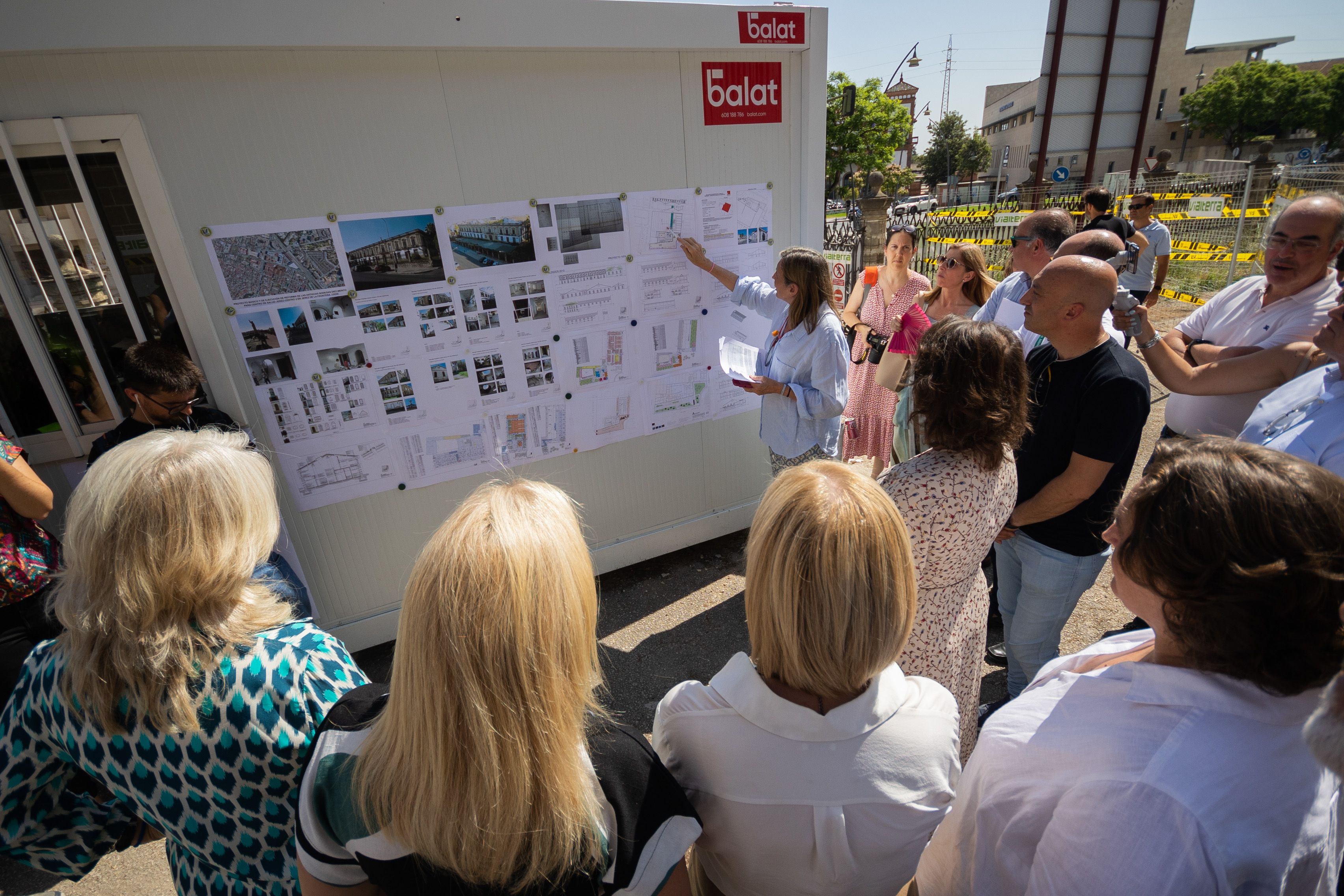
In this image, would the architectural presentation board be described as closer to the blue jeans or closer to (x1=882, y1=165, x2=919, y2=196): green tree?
the blue jeans

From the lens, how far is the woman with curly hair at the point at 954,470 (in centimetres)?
178

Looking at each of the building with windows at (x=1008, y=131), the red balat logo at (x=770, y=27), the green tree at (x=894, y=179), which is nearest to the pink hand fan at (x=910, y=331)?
the red balat logo at (x=770, y=27)

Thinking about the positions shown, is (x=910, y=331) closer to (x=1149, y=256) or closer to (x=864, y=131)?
(x=1149, y=256)

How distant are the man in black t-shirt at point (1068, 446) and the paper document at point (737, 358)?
144 cm

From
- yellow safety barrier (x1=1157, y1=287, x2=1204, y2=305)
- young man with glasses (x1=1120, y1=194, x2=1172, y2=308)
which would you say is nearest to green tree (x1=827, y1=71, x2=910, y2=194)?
yellow safety barrier (x1=1157, y1=287, x2=1204, y2=305)

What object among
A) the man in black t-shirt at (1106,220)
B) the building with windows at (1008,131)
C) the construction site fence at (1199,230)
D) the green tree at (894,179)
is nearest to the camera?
the man in black t-shirt at (1106,220)

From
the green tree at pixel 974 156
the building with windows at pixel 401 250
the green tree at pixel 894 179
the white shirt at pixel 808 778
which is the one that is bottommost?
the white shirt at pixel 808 778

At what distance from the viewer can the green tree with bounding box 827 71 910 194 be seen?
97.6 feet

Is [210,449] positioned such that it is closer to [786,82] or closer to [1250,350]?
[786,82]

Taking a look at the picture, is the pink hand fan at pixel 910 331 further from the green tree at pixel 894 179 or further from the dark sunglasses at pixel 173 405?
the green tree at pixel 894 179

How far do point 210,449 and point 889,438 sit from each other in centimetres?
398

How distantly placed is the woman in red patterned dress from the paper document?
931 millimetres

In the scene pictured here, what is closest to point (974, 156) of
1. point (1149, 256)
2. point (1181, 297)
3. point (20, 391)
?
point (1181, 297)

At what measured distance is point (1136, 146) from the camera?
96.2 feet
